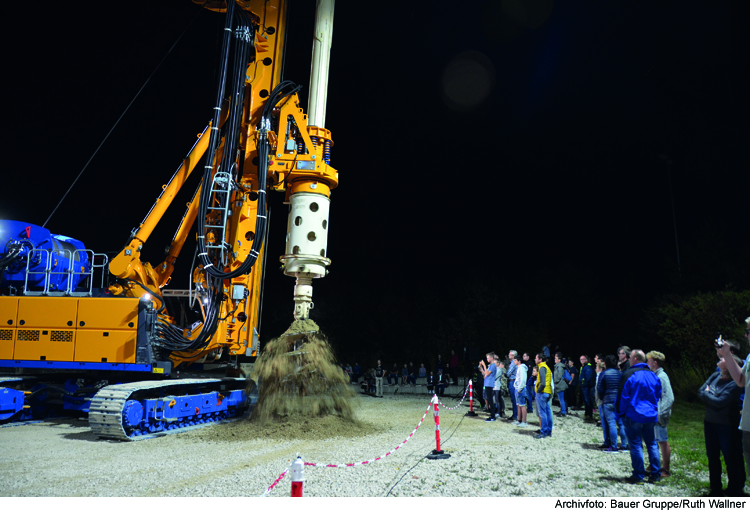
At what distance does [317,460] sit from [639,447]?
14.9 feet

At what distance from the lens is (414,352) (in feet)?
130

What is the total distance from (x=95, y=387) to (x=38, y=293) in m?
2.52

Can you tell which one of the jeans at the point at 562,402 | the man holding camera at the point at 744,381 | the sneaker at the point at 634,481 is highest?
the man holding camera at the point at 744,381

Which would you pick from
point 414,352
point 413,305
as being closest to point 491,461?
point 414,352

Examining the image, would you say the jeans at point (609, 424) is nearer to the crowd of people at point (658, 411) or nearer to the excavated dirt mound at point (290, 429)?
the crowd of people at point (658, 411)

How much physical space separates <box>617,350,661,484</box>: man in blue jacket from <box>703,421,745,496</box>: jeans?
734 mm

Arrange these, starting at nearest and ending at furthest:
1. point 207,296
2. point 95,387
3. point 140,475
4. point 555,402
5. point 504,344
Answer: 1. point 140,475
2. point 207,296
3. point 95,387
4. point 555,402
5. point 504,344

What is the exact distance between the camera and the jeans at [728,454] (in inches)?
224

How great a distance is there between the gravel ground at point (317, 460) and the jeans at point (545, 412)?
23 centimetres

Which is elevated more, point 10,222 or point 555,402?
point 10,222

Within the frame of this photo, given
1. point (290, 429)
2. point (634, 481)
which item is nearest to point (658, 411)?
point (634, 481)

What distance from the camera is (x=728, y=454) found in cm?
574

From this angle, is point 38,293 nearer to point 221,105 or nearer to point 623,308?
point 221,105

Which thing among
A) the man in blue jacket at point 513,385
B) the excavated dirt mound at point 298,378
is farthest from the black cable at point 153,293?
the man in blue jacket at point 513,385
